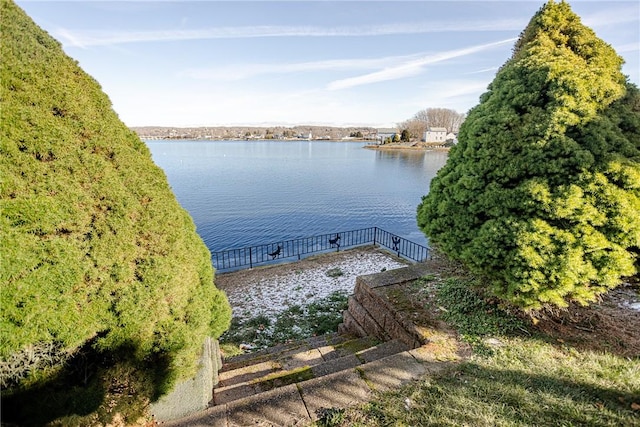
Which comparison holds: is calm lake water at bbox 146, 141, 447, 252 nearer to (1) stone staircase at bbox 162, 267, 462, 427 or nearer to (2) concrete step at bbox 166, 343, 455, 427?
(1) stone staircase at bbox 162, 267, 462, 427

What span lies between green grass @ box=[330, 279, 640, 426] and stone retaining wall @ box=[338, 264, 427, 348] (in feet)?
3.01

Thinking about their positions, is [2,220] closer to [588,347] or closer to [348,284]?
[588,347]

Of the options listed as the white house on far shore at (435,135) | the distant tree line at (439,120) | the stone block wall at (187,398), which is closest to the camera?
the stone block wall at (187,398)

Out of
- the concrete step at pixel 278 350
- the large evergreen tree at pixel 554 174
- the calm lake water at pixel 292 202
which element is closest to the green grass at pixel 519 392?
the large evergreen tree at pixel 554 174

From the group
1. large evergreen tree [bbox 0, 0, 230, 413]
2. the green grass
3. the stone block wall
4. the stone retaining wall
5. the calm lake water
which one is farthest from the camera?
the calm lake water

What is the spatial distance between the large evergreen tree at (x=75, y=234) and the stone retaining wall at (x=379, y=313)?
2934mm

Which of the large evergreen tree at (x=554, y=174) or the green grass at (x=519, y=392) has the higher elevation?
the large evergreen tree at (x=554, y=174)

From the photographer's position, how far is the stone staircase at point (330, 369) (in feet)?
9.50

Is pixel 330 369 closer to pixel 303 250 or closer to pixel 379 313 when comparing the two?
pixel 379 313

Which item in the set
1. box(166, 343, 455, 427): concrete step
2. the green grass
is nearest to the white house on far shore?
the green grass

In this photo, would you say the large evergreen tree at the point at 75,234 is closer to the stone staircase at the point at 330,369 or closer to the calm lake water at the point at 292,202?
the stone staircase at the point at 330,369

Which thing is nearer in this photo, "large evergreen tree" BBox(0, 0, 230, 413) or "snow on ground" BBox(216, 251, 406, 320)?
"large evergreen tree" BBox(0, 0, 230, 413)

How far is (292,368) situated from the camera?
13.3ft

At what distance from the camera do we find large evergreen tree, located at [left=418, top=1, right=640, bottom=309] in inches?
132
